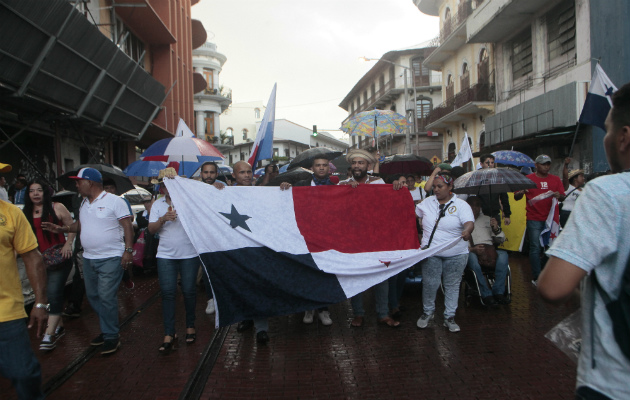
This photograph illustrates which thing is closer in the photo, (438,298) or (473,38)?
(438,298)

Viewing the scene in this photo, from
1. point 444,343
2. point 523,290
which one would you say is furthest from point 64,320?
point 523,290

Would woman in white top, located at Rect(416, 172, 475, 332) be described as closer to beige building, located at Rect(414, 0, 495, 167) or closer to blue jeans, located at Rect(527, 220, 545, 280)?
blue jeans, located at Rect(527, 220, 545, 280)

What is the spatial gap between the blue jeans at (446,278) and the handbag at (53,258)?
4.11 meters

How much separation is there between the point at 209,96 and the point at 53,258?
1754 inches

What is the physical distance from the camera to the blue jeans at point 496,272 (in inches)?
262

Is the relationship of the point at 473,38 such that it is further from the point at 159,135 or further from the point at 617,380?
the point at 617,380

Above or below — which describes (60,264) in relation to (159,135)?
below

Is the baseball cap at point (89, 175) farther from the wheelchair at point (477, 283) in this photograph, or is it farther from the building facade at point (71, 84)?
the building facade at point (71, 84)

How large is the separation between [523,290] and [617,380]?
6.56 meters

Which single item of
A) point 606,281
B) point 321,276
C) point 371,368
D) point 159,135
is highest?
point 159,135

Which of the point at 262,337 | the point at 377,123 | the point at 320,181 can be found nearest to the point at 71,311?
the point at 262,337

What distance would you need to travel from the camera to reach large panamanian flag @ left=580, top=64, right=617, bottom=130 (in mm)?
7070

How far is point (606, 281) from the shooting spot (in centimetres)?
164

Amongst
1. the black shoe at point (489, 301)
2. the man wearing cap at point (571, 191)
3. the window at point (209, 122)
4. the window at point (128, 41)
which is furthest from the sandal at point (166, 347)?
the window at point (209, 122)
